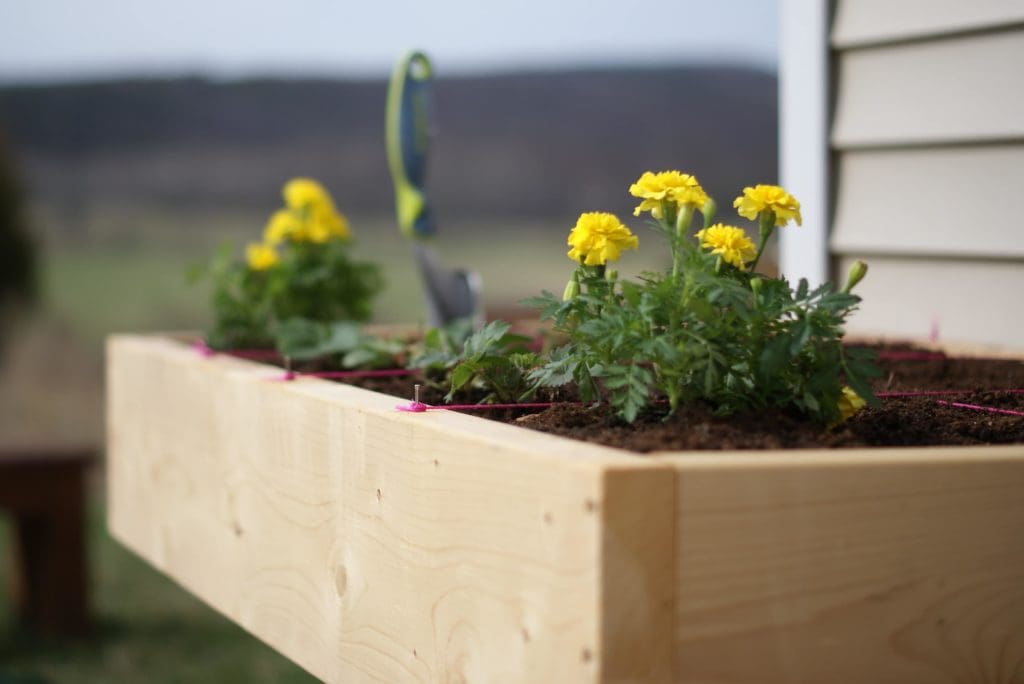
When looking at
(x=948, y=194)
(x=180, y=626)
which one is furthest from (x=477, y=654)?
(x=180, y=626)

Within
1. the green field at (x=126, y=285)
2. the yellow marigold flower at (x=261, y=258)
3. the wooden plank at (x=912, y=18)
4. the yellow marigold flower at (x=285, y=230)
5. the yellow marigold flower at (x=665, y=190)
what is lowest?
the green field at (x=126, y=285)

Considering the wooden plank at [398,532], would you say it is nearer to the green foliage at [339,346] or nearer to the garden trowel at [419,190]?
the green foliage at [339,346]

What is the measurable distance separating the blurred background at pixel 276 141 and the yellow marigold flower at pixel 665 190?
4.80 metres

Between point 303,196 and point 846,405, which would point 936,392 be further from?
point 303,196

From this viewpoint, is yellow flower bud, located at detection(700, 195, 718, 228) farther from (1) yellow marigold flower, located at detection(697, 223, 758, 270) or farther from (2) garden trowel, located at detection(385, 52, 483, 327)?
(2) garden trowel, located at detection(385, 52, 483, 327)

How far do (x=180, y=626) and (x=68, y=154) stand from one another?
3.13 m

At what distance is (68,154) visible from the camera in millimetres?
6383

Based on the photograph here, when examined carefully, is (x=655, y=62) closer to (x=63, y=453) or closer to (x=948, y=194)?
(x=63, y=453)

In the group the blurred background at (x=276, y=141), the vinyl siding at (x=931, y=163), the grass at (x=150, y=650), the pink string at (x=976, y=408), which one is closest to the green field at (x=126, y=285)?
the blurred background at (x=276, y=141)

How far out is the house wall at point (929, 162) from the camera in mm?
1687

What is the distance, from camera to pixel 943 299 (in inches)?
72.2

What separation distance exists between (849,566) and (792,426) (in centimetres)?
18

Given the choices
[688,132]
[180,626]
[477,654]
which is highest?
[688,132]

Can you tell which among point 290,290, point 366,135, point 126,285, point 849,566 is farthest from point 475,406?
point 366,135
